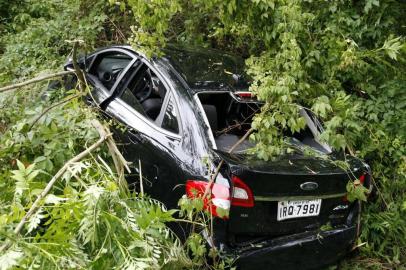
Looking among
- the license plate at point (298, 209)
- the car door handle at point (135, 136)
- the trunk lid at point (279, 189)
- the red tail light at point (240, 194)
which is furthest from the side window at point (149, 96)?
the license plate at point (298, 209)

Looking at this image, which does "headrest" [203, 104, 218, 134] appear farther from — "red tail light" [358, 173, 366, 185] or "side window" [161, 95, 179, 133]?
"red tail light" [358, 173, 366, 185]

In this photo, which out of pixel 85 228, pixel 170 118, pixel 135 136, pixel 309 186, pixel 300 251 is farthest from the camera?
pixel 135 136

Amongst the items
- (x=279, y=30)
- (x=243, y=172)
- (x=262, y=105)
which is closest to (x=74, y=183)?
(x=243, y=172)

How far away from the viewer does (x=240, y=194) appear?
2.76 metres

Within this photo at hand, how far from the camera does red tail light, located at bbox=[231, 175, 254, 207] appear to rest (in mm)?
2740

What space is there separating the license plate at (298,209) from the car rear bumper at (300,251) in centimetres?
15

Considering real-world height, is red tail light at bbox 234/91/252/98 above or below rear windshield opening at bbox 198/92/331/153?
above

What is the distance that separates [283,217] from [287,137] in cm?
72

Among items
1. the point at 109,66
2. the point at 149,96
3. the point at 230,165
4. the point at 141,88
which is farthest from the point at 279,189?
the point at 109,66

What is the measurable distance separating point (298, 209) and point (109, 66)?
8.59 feet

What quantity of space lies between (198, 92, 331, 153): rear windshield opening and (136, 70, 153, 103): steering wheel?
25.7 inches

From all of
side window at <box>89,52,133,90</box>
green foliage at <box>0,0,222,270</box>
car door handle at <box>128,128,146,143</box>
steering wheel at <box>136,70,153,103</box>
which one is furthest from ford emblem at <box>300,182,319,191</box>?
side window at <box>89,52,133,90</box>

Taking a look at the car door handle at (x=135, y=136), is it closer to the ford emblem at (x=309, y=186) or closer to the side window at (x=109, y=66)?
the side window at (x=109, y=66)

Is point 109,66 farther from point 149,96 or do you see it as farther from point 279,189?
point 279,189
